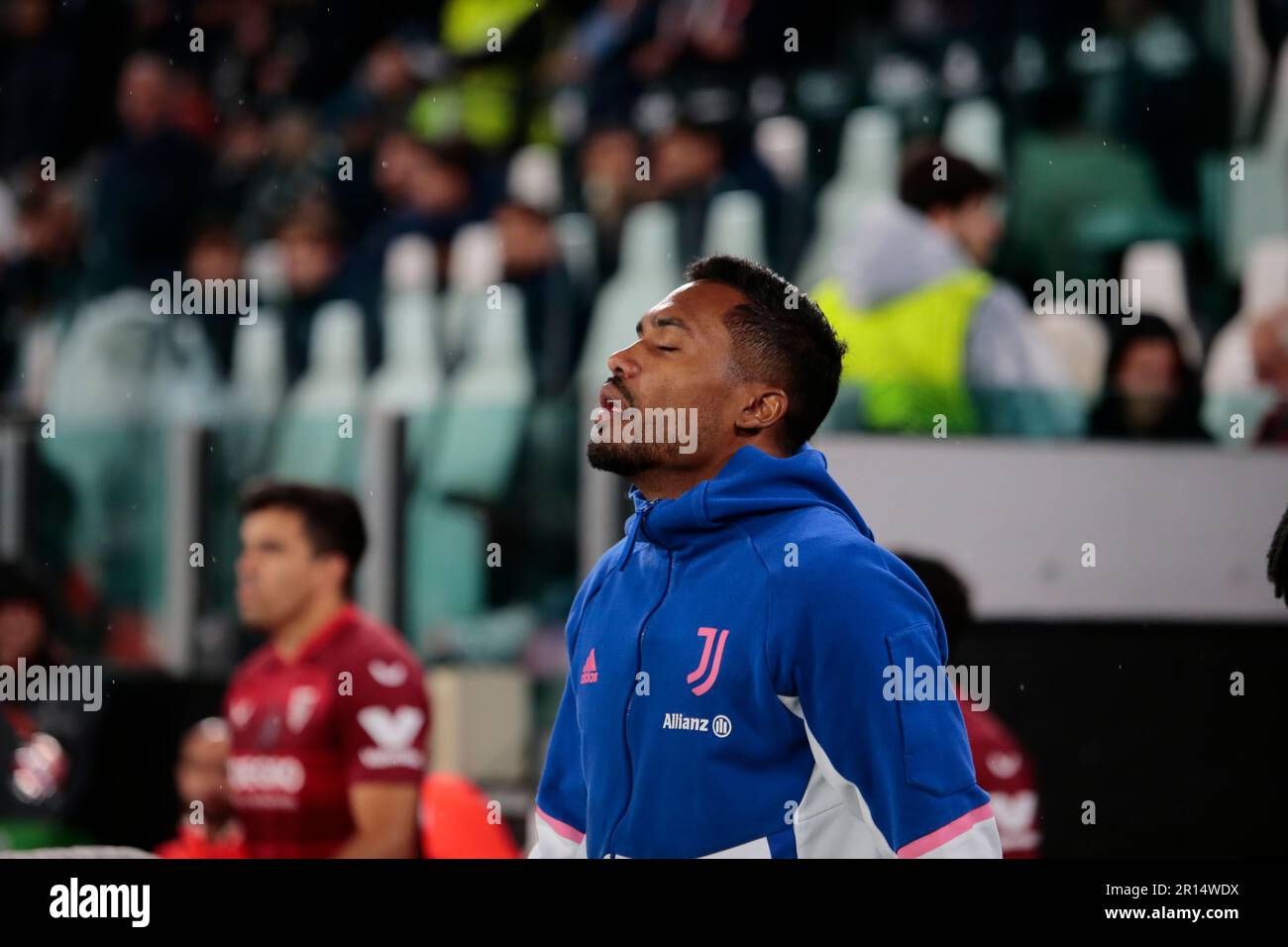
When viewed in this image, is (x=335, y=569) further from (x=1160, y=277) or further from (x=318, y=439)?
(x=1160, y=277)

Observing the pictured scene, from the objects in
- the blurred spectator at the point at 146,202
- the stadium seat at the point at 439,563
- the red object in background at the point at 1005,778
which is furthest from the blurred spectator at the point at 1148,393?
the blurred spectator at the point at 146,202

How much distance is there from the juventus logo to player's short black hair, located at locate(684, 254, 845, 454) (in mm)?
341

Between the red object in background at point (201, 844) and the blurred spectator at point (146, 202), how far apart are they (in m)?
3.35

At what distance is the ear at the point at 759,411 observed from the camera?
8.64 ft

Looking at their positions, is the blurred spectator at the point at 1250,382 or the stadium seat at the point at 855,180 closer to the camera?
the blurred spectator at the point at 1250,382

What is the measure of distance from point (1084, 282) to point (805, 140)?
165cm

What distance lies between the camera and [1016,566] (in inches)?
181

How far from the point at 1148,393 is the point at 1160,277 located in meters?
1.57

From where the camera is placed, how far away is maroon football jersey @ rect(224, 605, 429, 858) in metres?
4.43

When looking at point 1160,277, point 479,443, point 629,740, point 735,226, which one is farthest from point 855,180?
point 629,740

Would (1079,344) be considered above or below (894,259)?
below

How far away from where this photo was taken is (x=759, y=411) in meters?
2.64

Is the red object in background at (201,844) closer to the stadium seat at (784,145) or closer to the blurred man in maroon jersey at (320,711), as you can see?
the blurred man in maroon jersey at (320,711)
